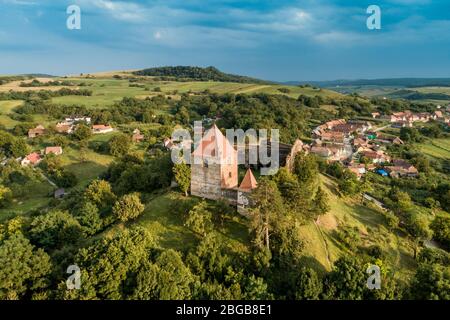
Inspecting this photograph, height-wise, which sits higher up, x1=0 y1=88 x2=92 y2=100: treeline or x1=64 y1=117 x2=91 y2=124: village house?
x1=0 y1=88 x2=92 y2=100: treeline

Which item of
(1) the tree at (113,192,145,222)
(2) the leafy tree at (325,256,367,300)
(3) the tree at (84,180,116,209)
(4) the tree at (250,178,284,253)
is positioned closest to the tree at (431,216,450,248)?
(2) the leafy tree at (325,256,367,300)

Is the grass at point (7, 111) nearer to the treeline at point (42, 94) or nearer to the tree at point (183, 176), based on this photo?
the treeline at point (42, 94)

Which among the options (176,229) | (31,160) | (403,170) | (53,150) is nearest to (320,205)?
(176,229)

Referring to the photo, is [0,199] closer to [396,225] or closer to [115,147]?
[115,147]

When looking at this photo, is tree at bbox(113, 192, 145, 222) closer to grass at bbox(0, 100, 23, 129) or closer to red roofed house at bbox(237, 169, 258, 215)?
red roofed house at bbox(237, 169, 258, 215)

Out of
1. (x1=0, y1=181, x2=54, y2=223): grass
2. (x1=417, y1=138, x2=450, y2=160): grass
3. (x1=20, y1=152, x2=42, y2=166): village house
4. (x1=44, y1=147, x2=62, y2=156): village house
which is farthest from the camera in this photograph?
(x1=417, y1=138, x2=450, y2=160): grass

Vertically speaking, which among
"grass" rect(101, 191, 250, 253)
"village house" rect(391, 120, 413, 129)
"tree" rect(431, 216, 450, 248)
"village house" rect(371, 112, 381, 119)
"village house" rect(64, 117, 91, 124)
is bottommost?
"tree" rect(431, 216, 450, 248)

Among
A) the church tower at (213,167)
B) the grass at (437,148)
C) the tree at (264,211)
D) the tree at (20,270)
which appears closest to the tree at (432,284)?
the tree at (264,211)
